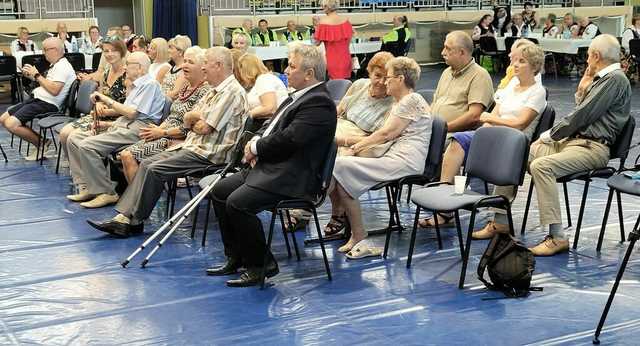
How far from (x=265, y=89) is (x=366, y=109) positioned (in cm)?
69

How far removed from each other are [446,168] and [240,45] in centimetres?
257

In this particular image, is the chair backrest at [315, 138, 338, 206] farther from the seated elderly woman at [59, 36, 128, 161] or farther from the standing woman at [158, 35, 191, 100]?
the seated elderly woman at [59, 36, 128, 161]

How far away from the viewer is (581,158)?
15.1ft

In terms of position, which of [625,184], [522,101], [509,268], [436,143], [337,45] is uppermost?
[337,45]

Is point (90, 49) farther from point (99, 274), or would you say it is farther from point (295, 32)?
point (99, 274)

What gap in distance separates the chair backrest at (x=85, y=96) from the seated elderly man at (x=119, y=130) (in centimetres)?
90

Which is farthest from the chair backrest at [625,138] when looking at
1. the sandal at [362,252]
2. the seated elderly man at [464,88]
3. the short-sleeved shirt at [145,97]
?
the short-sleeved shirt at [145,97]

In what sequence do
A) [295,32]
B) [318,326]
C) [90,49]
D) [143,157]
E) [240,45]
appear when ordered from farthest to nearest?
1. [295,32]
2. [90,49]
3. [240,45]
4. [143,157]
5. [318,326]

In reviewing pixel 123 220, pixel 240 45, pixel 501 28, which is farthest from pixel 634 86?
pixel 123 220

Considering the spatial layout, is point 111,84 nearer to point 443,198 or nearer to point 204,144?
point 204,144

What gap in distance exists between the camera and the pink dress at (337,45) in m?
9.00

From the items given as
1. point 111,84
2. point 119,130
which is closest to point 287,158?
point 119,130

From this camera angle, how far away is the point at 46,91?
7387 mm

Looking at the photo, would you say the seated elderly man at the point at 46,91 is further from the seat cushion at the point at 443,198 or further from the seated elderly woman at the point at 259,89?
the seat cushion at the point at 443,198
